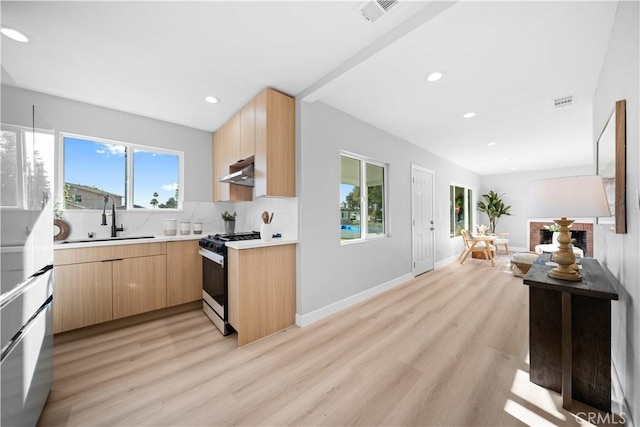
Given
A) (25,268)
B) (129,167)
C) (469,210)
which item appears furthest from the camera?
(469,210)

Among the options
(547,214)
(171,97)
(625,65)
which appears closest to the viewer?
(625,65)

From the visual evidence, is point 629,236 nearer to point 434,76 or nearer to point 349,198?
point 434,76

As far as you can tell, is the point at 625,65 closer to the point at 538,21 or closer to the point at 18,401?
the point at 538,21

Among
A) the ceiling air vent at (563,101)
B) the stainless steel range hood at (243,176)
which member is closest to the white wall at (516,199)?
the ceiling air vent at (563,101)

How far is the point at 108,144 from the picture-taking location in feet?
9.69

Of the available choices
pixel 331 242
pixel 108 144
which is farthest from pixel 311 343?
pixel 108 144

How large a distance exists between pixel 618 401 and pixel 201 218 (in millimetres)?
4440

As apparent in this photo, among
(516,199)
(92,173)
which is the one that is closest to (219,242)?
(92,173)

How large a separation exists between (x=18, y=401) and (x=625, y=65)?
143 inches

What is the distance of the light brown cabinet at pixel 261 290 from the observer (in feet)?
7.15

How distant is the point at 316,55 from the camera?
1975mm

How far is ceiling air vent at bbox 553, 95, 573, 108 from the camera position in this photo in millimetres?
2727

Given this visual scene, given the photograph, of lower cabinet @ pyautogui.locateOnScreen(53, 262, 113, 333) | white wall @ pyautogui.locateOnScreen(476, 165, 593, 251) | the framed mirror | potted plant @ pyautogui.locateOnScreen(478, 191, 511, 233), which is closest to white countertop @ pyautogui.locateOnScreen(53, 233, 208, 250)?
lower cabinet @ pyautogui.locateOnScreen(53, 262, 113, 333)

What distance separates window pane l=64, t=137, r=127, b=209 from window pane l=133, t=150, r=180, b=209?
0.14 metres
